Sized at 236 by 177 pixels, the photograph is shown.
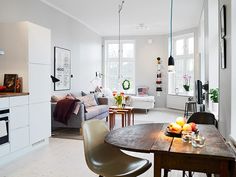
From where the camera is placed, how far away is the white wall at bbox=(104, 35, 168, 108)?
9267mm

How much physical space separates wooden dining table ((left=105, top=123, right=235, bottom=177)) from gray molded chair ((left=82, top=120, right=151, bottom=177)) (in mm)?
299

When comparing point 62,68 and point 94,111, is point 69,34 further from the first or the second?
point 94,111

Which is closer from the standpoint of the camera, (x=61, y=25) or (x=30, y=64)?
(x=30, y=64)

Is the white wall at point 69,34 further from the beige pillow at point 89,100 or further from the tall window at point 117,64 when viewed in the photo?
the tall window at point 117,64

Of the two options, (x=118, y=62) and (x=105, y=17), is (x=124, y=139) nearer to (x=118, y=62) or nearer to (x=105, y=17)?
(x=105, y=17)

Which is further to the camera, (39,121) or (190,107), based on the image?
(190,107)

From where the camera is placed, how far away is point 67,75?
645 centimetres

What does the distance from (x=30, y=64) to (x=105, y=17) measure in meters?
3.48

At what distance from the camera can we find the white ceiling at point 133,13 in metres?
5.56

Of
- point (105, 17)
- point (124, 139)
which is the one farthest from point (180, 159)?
point (105, 17)

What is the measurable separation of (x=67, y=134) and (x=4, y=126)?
2065mm

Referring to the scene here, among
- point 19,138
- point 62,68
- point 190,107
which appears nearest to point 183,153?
point 19,138

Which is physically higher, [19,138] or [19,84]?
[19,84]

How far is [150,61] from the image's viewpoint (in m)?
9.45
